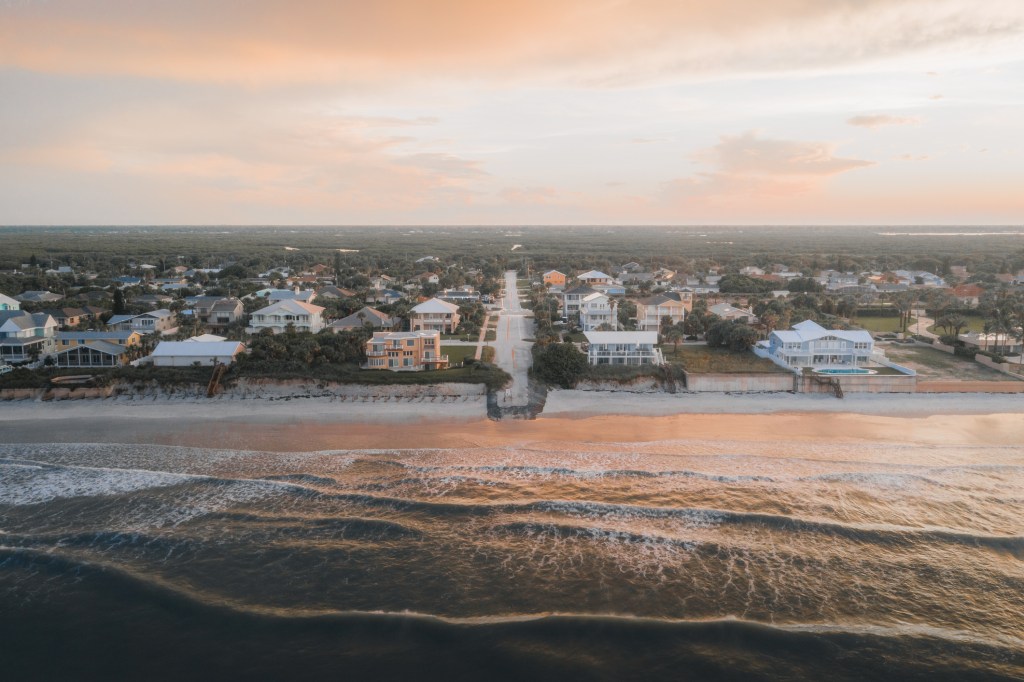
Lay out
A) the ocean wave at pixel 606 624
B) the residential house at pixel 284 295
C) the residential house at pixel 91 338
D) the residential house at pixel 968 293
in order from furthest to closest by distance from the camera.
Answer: the residential house at pixel 968 293
the residential house at pixel 284 295
the residential house at pixel 91 338
the ocean wave at pixel 606 624

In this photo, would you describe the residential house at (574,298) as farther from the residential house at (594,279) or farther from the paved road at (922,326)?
the paved road at (922,326)

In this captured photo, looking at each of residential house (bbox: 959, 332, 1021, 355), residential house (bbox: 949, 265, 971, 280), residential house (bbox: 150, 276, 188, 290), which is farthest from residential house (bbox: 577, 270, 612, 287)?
residential house (bbox: 949, 265, 971, 280)

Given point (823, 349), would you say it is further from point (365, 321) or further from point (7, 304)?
point (7, 304)

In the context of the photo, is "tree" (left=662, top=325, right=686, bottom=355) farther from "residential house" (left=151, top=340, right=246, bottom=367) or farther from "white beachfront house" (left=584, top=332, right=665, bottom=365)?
"residential house" (left=151, top=340, right=246, bottom=367)

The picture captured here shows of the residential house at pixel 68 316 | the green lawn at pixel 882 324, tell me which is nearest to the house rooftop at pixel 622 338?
the green lawn at pixel 882 324

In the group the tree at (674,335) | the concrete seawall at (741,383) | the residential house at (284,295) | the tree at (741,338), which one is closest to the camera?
the concrete seawall at (741,383)

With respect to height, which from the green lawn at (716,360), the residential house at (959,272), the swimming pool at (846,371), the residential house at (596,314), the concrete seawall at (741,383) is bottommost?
the concrete seawall at (741,383)
